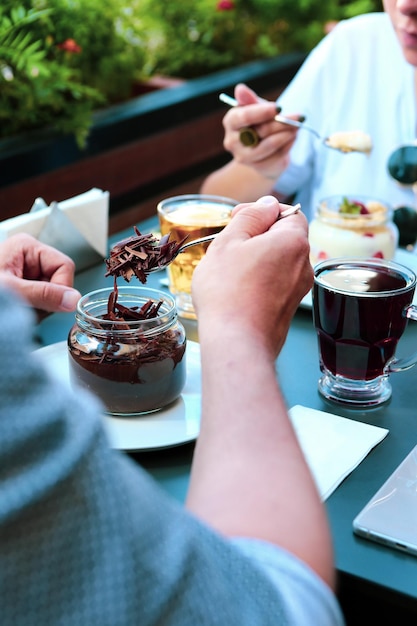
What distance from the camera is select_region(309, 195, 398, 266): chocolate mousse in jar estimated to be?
1414 mm

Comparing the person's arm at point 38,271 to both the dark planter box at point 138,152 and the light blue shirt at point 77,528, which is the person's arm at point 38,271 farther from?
the dark planter box at point 138,152

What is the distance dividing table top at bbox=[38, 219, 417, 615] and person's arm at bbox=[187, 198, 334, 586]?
11cm

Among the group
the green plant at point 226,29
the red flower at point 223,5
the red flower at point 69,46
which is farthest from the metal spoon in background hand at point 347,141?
the red flower at point 223,5

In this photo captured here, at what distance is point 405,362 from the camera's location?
3.51 ft

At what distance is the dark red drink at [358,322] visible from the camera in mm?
1038

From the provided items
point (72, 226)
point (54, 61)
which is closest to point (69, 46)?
point (54, 61)

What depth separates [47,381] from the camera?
1.71ft

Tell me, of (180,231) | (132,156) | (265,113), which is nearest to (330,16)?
(132,156)

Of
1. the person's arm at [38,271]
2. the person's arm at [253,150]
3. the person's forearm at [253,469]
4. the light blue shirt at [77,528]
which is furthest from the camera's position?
the person's arm at [253,150]

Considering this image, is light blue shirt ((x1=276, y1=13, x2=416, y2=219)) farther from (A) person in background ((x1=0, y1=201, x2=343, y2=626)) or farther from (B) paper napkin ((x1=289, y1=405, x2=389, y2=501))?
(A) person in background ((x1=0, y1=201, x2=343, y2=626))

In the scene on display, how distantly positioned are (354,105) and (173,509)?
5.46ft

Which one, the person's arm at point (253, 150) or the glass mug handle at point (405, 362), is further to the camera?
the person's arm at point (253, 150)

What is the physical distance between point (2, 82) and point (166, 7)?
1.21 metres

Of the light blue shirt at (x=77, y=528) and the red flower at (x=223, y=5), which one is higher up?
the light blue shirt at (x=77, y=528)
